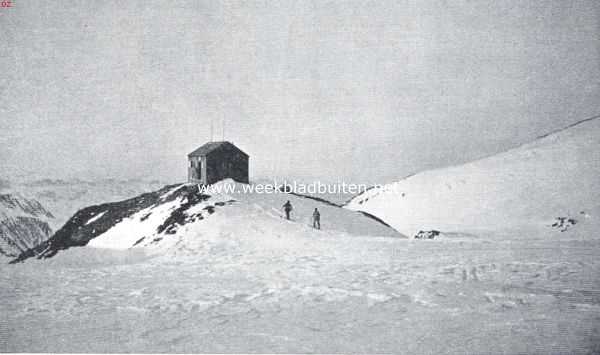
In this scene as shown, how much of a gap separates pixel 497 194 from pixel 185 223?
11291mm

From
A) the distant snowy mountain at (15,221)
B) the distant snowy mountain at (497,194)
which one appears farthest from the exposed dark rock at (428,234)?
the distant snowy mountain at (15,221)

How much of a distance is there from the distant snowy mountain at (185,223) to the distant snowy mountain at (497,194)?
1472 mm

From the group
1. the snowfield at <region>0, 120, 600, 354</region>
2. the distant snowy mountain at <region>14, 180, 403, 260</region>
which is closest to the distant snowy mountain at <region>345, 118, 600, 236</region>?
the snowfield at <region>0, 120, 600, 354</region>

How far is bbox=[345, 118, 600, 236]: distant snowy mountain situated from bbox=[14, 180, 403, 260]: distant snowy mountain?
1472 mm

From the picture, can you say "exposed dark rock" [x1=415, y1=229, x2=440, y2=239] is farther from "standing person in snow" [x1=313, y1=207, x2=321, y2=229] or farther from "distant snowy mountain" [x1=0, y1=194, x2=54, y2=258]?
"distant snowy mountain" [x1=0, y1=194, x2=54, y2=258]

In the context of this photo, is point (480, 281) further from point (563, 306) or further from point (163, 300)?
point (163, 300)

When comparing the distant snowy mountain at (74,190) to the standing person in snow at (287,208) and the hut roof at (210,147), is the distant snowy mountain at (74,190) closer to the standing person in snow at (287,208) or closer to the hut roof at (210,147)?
the hut roof at (210,147)

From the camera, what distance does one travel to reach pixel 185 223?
11.6 m

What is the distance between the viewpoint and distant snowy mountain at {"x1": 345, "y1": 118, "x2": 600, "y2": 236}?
9.14 meters

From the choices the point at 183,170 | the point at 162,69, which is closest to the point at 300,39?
the point at 162,69

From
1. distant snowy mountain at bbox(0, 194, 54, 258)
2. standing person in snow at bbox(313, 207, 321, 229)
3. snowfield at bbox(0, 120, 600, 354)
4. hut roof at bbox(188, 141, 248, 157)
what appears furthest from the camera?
standing person in snow at bbox(313, 207, 321, 229)

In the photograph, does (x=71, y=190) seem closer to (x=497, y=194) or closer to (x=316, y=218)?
(x=316, y=218)

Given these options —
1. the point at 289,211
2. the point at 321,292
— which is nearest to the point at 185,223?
the point at 289,211

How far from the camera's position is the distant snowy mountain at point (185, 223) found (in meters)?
10.6
